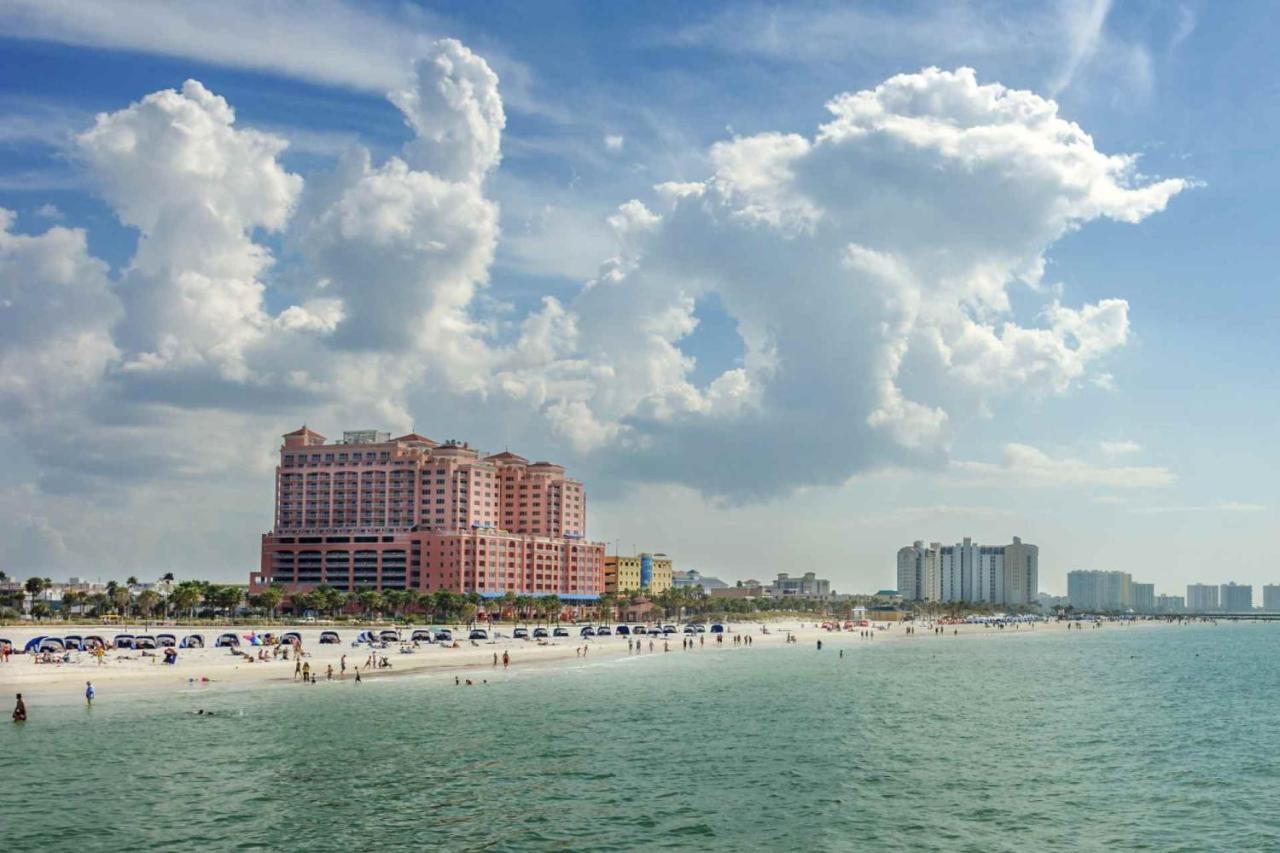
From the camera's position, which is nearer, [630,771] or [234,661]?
[630,771]

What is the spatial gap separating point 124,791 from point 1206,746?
233 feet

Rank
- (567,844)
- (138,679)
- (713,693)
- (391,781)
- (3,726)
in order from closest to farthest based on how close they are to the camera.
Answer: (567,844) < (391,781) < (3,726) < (138,679) < (713,693)

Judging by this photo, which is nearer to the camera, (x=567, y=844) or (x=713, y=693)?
(x=567, y=844)

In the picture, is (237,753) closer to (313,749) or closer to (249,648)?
(313,749)

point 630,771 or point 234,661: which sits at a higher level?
point 630,771

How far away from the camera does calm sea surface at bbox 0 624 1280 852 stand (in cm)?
4806

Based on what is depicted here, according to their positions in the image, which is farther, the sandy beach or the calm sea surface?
the sandy beach

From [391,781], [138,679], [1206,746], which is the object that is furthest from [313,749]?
[1206,746]

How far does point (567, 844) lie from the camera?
46156mm

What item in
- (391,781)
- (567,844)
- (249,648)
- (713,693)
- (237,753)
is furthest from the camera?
(249,648)

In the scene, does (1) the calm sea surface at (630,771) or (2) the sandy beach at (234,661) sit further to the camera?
(2) the sandy beach at (234,661)

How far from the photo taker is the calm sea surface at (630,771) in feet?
158

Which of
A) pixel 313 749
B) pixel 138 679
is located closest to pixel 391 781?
pixel 313 749

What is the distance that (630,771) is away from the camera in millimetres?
62125
